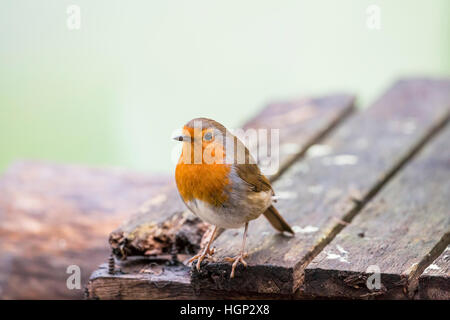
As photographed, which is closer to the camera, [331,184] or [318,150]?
[331,184]

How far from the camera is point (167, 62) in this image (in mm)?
8594

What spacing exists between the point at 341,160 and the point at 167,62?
16.5ft

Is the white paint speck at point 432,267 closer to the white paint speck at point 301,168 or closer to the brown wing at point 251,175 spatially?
the brown wing at point 251,175

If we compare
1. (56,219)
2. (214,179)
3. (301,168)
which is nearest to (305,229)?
(214,179)

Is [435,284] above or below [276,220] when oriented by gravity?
below

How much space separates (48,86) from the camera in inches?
337

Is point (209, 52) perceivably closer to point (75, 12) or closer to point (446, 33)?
point (446, 33)

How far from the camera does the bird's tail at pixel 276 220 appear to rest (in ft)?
9.26

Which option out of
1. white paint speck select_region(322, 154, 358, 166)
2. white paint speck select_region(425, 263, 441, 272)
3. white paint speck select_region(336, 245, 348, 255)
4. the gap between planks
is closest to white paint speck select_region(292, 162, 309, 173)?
white paint speck select_region(322, 154, 358, 166)

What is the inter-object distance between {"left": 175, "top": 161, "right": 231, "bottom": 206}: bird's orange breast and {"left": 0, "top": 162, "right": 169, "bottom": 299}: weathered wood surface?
1.30m

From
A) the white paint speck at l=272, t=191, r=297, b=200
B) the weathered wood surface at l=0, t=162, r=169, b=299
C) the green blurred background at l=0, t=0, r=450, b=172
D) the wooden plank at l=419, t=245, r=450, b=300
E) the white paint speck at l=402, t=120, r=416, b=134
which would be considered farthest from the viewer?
the green blurred background at l=0, t=0, r=450, b=172

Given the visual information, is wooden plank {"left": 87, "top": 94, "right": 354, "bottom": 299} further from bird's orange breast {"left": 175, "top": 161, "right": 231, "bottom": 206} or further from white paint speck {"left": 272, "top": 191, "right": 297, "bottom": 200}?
bird's orange breast {"left": 175, "top": 161, "right": 231, "bottom": 206}

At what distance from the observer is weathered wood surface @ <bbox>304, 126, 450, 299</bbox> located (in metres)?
2.40

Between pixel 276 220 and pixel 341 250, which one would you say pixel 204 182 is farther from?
pixel 341 250
